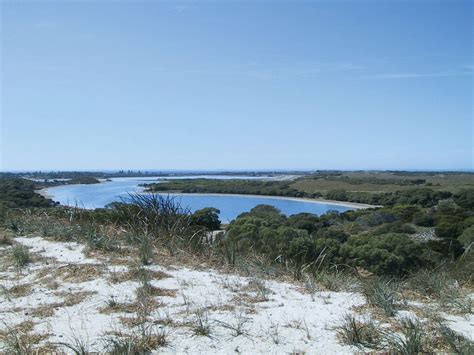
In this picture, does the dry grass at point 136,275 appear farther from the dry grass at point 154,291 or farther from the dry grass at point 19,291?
the dry grass at point 19,291

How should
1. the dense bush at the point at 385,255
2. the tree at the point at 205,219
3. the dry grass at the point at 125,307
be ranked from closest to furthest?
the dry grass at the point at 125,307 < the tree at the point at 205,219 < the dense bush at the point at 385,255

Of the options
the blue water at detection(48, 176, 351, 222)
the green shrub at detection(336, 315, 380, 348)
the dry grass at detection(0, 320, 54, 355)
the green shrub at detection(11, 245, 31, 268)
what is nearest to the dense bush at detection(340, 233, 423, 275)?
the blue water at detection(48, 176, 351, 222)

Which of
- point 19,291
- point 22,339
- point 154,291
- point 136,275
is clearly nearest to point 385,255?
point 136,275

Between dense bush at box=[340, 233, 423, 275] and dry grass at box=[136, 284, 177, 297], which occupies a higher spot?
dry grass at box=[136, 284, 177, 297]

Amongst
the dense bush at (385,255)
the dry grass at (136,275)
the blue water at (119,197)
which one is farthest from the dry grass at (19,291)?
the dense bush at (385,255)

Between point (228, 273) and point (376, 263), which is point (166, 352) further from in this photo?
point (376, 263)

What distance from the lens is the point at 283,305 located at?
3740 millimetres

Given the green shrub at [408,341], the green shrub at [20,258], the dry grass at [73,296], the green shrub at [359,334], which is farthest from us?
the green shrub at [20,258]

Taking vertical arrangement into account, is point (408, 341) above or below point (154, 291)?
above

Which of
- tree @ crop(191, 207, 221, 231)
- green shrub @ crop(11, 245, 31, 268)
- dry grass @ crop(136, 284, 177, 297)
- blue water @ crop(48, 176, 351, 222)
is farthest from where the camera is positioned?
blue water @ crop(48, 176, 351, 222)

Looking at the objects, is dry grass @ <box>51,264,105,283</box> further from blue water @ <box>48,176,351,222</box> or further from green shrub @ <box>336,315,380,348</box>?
green shrub @ <box>336,315,380,348</box>

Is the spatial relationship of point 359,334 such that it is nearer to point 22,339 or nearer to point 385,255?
point 22,339

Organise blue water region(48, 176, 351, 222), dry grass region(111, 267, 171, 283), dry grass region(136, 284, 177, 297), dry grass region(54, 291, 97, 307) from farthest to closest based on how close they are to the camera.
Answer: blue water region(48, 176, 351, 222), dry grass region(111, 267, 171, 283), dry grass region(136, 284, 177, 297), dry grass region(54, 291, 97, 307)

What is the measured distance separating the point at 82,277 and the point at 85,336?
1676mm
